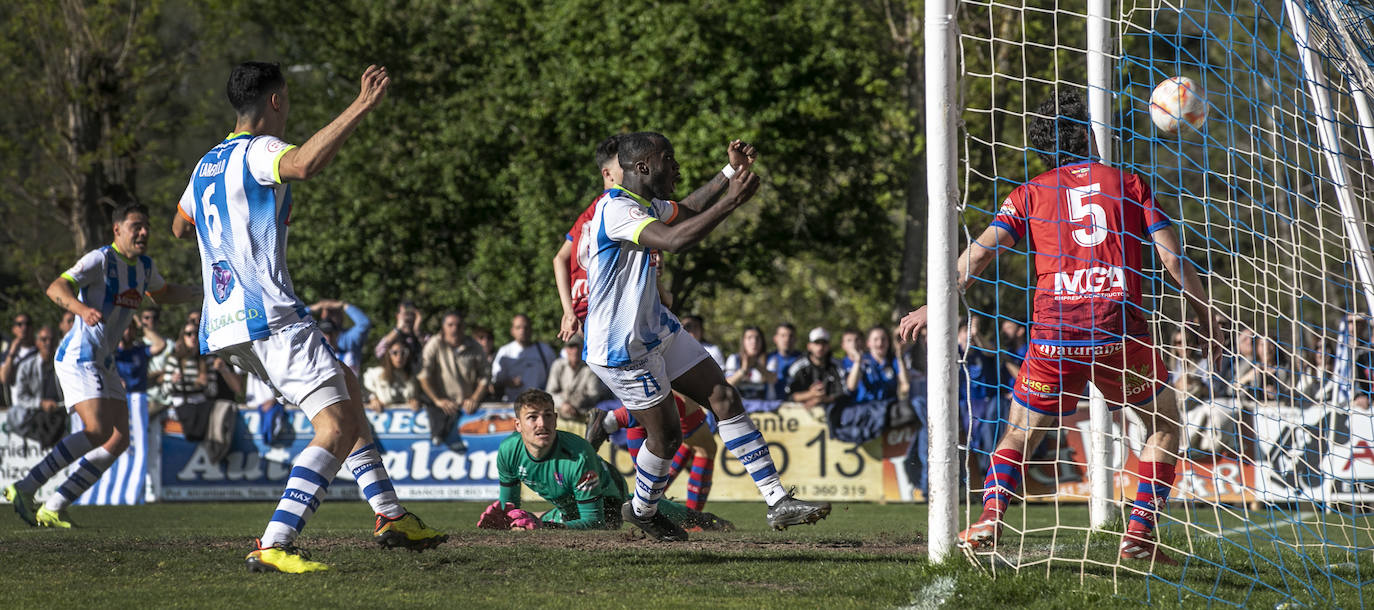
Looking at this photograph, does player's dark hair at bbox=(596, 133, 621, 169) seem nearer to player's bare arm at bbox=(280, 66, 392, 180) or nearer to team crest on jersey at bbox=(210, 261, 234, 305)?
player's bare arm at bbox=(280, 66, 392, 180)

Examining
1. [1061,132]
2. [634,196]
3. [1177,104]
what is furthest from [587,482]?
[1177,104]

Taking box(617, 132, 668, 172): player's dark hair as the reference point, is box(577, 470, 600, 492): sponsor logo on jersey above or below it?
below

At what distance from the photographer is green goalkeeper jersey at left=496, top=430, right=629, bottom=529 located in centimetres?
833

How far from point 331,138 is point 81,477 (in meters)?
5.86

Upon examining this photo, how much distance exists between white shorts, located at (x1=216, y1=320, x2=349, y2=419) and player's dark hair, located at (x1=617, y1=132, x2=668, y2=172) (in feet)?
5.86

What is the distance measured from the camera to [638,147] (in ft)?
21.8

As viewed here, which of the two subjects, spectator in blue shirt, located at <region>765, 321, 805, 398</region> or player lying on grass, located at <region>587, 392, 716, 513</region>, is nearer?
player lying on grass, located at <region>587, 392, 716, 513</region>

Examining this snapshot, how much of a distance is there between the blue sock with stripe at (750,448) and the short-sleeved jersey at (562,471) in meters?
→ 1.86

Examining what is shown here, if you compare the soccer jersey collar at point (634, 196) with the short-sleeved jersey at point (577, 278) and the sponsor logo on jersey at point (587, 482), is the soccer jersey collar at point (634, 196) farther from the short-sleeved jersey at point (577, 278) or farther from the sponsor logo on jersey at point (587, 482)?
the sponsor logo on jersey at point (587, 482)

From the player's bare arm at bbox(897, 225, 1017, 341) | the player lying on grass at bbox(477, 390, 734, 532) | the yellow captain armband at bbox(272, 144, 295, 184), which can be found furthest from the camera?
the player lying on grass at bbox(477, 390, 734, 532)

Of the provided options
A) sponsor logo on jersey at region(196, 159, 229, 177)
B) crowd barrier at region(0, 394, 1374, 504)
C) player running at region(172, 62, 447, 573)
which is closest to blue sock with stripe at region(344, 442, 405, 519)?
player running at region(172, 62, 447, 573)

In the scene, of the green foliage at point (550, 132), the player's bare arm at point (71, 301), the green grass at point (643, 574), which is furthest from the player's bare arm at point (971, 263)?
the green foliage at point (550, 132)

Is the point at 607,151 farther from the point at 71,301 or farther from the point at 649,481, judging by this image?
the point at 71,301

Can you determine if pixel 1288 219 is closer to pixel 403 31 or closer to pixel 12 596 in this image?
pixel 12 596
